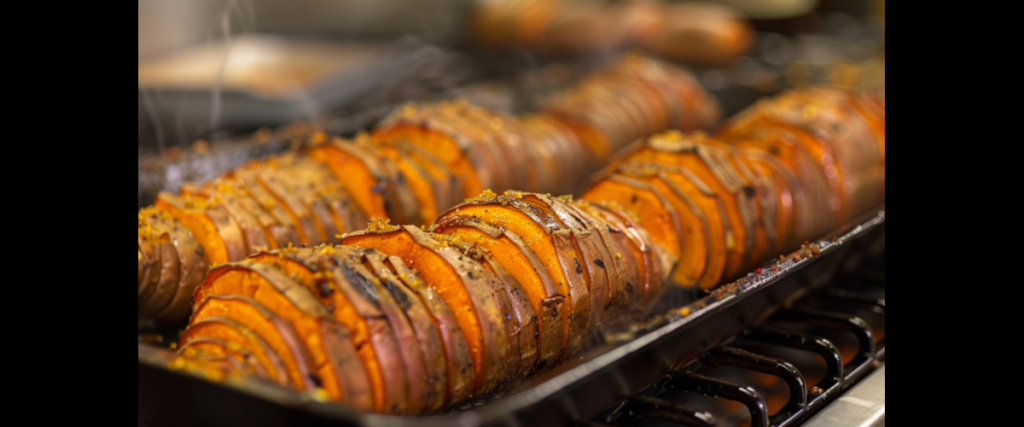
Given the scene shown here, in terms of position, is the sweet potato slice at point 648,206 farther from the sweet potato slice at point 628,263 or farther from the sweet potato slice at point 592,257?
the sweet potato slice at point 592,257

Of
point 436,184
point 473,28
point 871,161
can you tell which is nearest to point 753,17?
point 473,28

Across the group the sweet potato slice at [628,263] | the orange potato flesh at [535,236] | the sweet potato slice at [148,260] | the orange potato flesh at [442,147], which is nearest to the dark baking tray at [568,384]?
the orange potato flesh at [535,236]

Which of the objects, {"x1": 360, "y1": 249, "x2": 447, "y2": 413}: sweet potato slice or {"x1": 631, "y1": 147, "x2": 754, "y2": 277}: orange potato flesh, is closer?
{"x1": 360, "y1": 249, "x2": 447, "y2": 413}: sweet potato slice

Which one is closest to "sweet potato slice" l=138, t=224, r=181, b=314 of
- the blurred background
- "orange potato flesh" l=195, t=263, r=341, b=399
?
"orange potato flesh" l=195, t=263, r=341, b=399

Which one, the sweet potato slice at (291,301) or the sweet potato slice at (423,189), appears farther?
the sweet potato slice at (423,189)

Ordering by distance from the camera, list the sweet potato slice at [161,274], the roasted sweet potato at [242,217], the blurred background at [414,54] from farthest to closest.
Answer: the blurred background at [414,54], the roasted sweet potato at [242,217], the sweet potato slice at [161,274]

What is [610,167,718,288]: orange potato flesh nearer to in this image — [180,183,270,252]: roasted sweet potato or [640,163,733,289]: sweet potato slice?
[640,163,733,289]: sweet potato slice
